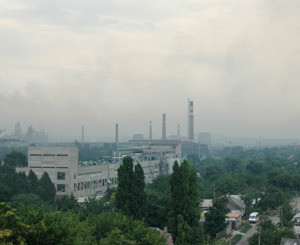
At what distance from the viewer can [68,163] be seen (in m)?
44.8

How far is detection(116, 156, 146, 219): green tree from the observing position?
2356cm

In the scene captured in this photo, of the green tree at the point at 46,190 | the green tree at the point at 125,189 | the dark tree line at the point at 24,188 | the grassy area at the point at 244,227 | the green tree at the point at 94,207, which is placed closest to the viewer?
the green tree at the point at 125,189

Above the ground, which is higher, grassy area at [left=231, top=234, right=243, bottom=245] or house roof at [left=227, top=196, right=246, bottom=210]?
house roof at [left=227, top=196, right=246, bottom=210]

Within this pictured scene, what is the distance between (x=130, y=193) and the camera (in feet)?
77.7

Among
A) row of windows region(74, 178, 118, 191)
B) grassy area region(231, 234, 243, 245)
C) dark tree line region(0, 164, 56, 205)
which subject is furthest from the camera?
row of windows region(74, 178, 118, 191)

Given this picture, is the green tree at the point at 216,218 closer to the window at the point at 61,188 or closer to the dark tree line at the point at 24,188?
the dark tree line at the point at 24,188

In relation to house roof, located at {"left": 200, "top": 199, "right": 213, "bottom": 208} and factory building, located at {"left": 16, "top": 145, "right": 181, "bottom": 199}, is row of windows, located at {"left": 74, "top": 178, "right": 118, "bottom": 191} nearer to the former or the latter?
factory building, located at {"left": 16, "top": 145, "right": 181, "bottom": 199}

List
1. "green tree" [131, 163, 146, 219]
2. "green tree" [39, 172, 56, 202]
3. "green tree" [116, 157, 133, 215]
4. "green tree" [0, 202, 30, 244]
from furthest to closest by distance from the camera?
"green tree" [39, 172, 56, 202] < "green tree" [131, 163, 146, 219] < "green tree" [116, 157, 133, 215] < "green tree" [0, 202, 30, 244]

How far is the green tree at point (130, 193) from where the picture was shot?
77.3 feet

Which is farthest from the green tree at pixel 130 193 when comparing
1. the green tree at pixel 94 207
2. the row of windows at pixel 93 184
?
the row of windows at pixel 93 184

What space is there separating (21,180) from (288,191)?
86.6ft

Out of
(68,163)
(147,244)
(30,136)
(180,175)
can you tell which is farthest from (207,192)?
(30,136)

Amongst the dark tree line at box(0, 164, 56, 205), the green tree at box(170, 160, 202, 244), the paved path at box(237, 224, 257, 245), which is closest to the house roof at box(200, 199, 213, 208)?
the paved path at box(237, 224, 257, 245)

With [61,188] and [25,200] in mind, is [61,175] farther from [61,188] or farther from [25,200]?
[25,200]
